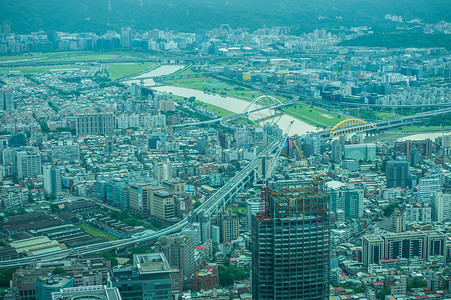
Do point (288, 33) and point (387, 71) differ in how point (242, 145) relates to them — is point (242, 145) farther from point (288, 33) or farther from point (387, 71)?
point (288, 33)

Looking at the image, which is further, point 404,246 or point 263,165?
point 263,165

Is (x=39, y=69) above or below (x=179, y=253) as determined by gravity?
above

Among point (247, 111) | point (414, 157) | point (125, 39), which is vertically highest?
point (125, 39)

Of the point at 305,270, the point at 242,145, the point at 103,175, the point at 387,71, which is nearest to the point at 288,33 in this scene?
the point at 387,71

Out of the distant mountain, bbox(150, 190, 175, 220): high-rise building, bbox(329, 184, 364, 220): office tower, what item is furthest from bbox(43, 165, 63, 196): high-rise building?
the distant mountain

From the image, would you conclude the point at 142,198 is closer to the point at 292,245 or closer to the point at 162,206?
the point at 162,206

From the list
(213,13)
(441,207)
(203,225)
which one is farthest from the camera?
(213,13)

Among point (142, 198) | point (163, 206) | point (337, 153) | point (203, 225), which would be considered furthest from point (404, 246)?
point (337, 153)

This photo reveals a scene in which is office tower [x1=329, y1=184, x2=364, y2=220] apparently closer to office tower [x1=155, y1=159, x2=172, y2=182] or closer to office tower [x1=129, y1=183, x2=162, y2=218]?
office tower [x1=129, y1=183, x2=162, y2=218]
